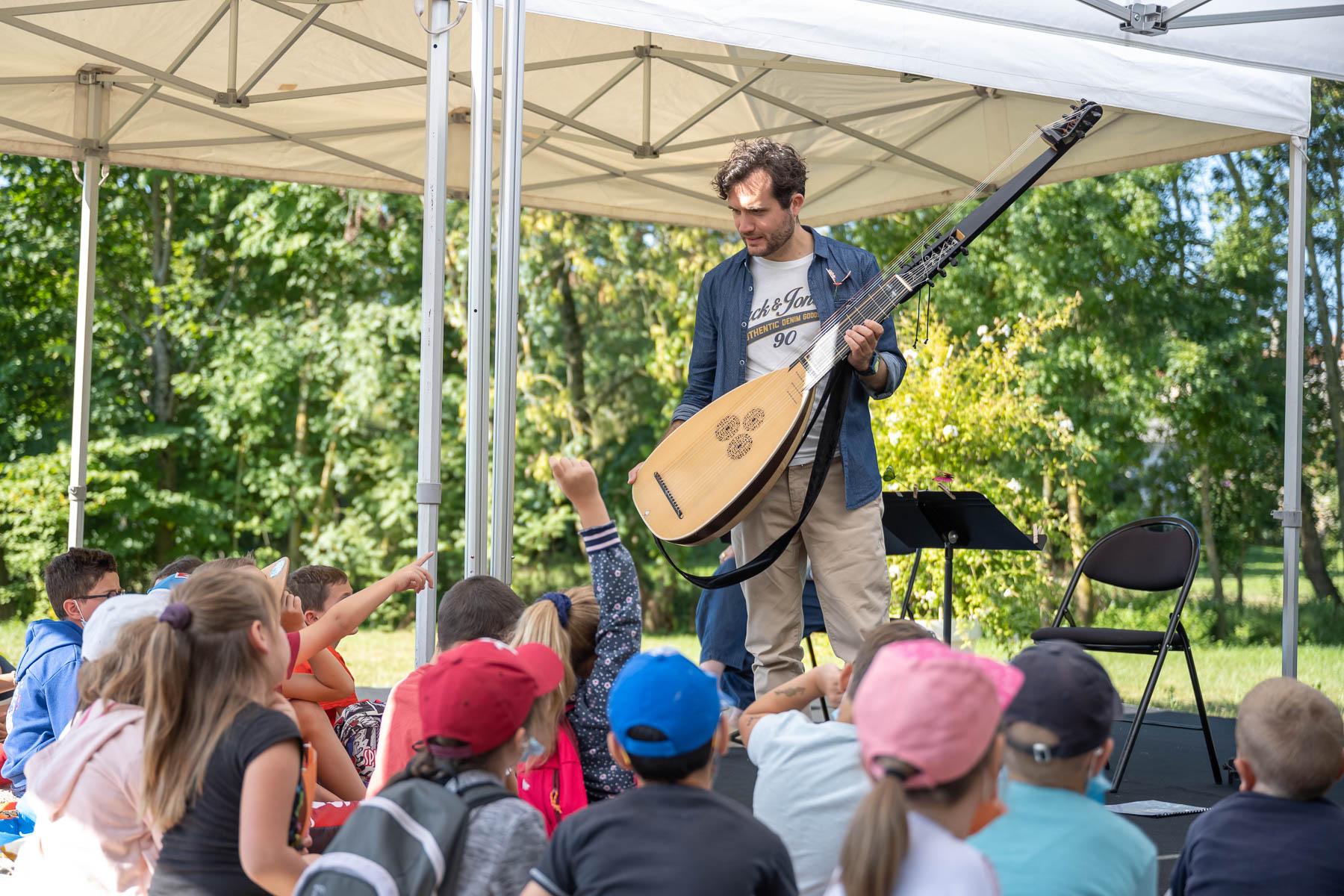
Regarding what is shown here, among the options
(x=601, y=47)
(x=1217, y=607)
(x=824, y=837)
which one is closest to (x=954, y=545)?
(x=601, y=47)

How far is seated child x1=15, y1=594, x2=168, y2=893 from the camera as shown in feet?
7.63

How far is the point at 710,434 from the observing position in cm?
367

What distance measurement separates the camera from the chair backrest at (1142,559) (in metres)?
5.15

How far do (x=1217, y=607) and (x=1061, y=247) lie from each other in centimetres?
470

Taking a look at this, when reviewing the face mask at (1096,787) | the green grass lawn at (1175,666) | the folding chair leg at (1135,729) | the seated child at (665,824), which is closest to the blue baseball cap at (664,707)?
the seated child at (665,824)

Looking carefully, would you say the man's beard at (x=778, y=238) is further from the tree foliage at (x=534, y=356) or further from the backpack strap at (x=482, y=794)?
the tree foliage at (x=534, y=356)

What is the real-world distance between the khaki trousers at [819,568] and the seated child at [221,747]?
67.4 inches

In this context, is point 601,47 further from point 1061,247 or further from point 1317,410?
point 1317,410

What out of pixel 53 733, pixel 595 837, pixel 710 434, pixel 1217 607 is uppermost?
pixel 710 434

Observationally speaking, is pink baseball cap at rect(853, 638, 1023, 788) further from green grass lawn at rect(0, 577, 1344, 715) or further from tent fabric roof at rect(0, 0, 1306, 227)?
green grass lawn at rect(0, 577, 1344, 715)

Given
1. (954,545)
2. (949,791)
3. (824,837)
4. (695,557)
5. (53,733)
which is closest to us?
(949,791)

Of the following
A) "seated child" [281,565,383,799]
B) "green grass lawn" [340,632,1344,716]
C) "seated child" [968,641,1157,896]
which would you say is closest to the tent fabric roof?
"seated child" [281,565,383,799]

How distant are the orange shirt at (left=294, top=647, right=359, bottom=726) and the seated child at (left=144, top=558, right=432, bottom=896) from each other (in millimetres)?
1178

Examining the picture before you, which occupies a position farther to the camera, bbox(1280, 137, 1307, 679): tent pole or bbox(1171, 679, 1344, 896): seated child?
bbox(1280, 137, 1307, 679): tent pole
